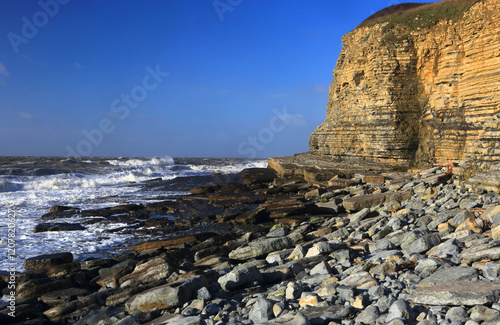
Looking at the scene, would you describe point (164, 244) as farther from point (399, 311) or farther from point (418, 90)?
point (418, 90)

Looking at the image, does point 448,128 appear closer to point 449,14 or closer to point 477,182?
point 449,14

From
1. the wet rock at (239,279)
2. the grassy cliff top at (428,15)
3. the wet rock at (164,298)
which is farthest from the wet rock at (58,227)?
the grassy cliff top at (428,15)

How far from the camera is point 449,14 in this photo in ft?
57.3

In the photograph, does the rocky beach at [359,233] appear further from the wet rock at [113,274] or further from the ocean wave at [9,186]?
the ocean wave at [9,186]

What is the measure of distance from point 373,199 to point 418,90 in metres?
11.3

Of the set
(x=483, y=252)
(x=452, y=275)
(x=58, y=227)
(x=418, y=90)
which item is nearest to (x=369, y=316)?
(x=452, y=275)

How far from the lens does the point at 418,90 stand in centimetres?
1848

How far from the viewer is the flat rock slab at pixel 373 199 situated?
9.23m

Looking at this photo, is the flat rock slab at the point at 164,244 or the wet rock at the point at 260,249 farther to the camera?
the flat rock slab at the point at 164,244

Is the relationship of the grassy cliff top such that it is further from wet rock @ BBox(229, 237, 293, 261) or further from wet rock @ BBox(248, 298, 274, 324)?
wet rock @ BBox(248, 298, 274, 324)

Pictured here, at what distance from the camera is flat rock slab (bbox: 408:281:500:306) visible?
3.01m

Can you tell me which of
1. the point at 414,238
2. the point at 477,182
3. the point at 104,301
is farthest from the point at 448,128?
the point at 104,301

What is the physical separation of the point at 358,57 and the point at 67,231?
18.1 metres

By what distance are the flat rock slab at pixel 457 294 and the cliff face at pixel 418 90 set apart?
1160 cm
